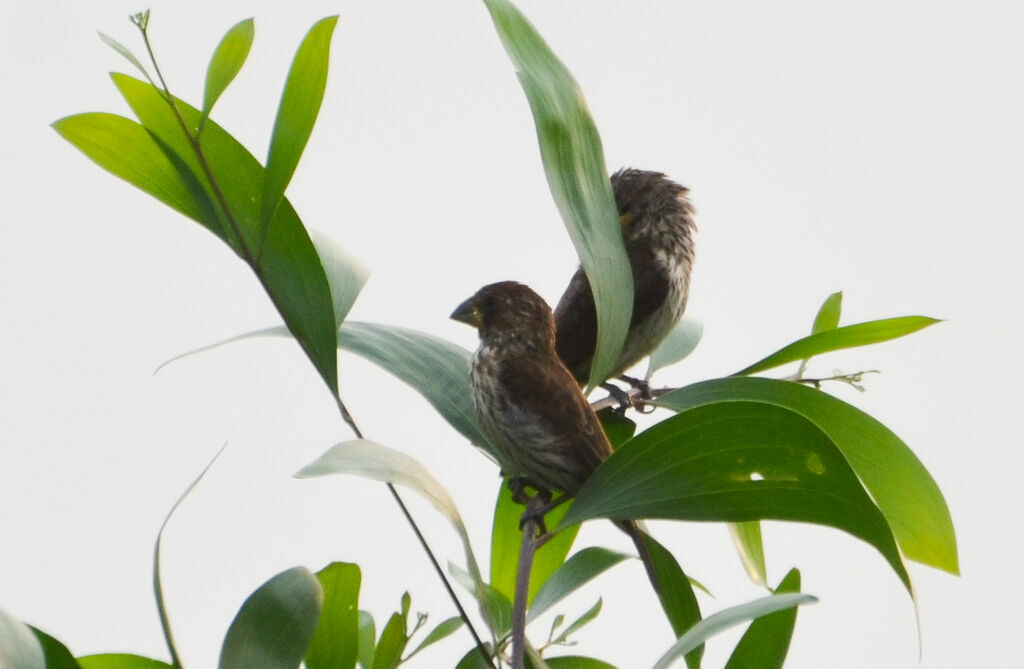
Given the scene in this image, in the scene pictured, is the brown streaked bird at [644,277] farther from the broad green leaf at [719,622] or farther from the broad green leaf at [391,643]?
the broad green leaf at [719,622]

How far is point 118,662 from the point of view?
1262mm

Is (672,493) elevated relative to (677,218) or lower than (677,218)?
lower

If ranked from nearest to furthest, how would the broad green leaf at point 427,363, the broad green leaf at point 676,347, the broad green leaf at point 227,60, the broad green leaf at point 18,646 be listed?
1. the broad green leaf at point 18,646
2. the broad green leaf at point 227,60
3. the broad green leaf at point 427,363
4. the broad green leaf at point 676,347

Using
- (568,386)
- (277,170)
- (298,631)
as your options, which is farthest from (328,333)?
(568,386)

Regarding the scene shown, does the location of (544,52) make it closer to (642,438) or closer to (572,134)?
(572,134)

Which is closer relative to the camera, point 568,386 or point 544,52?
point 544,52

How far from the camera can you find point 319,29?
1255mm

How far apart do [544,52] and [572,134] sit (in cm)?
12

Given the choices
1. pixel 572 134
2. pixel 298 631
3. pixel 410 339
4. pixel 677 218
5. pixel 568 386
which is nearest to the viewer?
pixel 298 631

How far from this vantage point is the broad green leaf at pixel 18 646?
988 mm

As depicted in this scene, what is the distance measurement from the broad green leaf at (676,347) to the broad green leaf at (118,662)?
1.10 metres

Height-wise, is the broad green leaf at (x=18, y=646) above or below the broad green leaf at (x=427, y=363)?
below

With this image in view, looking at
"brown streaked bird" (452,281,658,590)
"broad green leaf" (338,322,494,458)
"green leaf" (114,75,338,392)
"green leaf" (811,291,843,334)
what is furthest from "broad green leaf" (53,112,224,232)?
"green leaf" (811,291,843,334)

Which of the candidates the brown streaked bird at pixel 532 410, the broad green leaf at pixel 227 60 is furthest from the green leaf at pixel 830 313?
the broad green leaf at pixel 227 60
